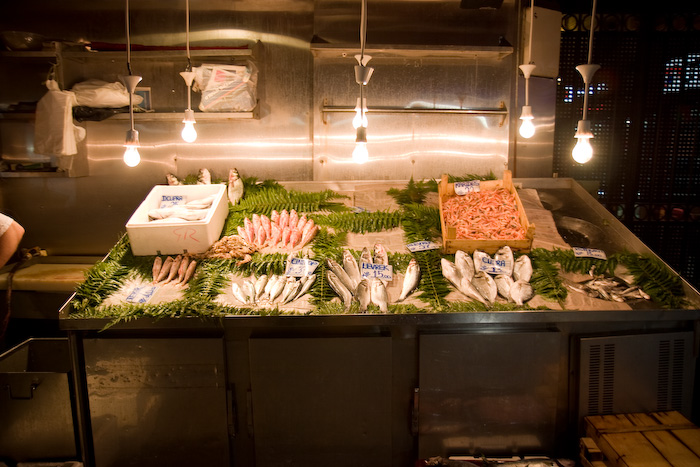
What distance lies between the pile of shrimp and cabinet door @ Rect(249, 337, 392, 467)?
1.13m

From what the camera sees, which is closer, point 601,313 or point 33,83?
point 601,313

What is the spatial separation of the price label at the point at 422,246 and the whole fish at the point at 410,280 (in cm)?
27

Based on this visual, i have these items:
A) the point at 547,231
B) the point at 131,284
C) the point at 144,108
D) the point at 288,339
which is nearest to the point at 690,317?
the point at 547,231

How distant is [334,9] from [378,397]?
3.71 metres

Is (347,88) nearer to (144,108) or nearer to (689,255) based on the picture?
(144,108)

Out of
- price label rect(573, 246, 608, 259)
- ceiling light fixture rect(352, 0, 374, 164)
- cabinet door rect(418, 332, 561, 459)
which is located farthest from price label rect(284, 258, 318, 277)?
price label rect(573, 246, 608, 259)

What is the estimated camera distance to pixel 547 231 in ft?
12.1

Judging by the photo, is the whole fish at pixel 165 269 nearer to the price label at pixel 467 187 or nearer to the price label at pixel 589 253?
the price label at pixel 467 187

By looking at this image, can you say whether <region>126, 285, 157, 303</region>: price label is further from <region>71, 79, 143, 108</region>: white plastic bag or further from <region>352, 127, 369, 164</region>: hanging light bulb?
<region>71, 79, 143, 108</region>: white plastic bag

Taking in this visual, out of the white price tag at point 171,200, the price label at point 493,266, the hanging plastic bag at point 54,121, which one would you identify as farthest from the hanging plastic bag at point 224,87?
the price label at point 493,266

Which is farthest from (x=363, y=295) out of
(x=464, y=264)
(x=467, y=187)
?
(x=467, y=187)

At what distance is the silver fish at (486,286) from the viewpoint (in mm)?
2939

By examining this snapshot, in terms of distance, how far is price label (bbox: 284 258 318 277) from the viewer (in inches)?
125

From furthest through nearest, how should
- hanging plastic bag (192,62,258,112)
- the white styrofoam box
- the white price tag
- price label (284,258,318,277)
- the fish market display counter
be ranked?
hanging plastic bag (192,62,258,112), the white price tag, the white styrofoam box, price label (284,258,318,277), the fish market display counter
